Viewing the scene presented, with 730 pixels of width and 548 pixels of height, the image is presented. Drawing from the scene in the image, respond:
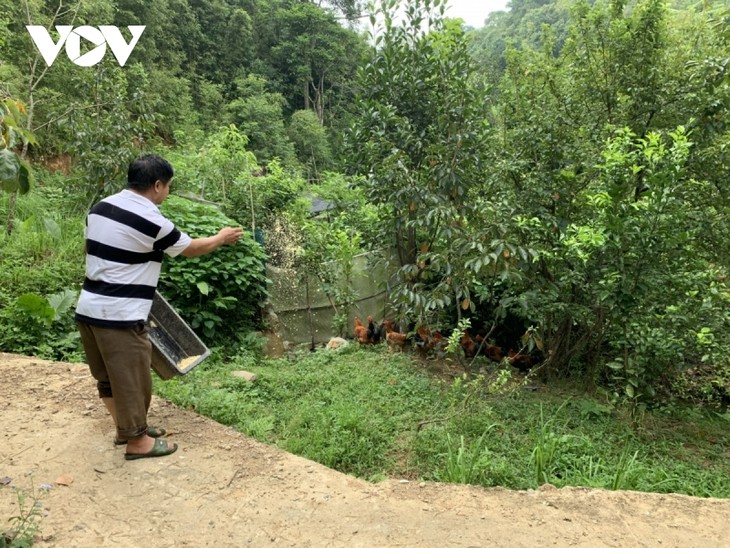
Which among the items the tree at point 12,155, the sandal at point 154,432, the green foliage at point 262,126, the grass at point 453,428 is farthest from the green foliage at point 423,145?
the green foliage at point 262,126

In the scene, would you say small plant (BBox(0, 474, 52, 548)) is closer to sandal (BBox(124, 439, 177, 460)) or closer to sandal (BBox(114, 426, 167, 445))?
sandal (BBox(124, 439, 177, 460))

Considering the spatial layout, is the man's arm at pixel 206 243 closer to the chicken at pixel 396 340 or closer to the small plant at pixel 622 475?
the small plant at pixel 622 475

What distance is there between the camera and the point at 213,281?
17.7ft

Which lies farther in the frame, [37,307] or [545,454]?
[37,307]

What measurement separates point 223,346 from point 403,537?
355 centimetres

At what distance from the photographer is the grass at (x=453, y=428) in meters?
2.95

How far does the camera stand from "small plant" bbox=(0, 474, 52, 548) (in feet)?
6.18

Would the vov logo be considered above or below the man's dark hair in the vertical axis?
above

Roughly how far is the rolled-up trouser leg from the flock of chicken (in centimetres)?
294

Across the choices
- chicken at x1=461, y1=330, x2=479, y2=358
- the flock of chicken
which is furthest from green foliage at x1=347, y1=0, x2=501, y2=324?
chicken at x1=461, y1=330, x2=479, y2=358

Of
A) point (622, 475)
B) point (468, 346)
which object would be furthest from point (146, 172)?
point (468, 346)

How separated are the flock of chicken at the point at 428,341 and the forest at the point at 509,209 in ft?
0.43

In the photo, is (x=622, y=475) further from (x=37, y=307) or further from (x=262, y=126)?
(x=262, y=126)

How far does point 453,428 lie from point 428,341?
1698mm
